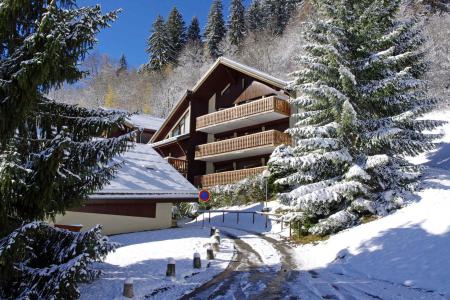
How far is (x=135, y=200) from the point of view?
1794 cm

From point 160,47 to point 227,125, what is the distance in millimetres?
46909

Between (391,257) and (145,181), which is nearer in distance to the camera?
(391,257)

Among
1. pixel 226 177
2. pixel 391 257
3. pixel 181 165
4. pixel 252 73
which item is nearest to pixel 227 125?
pixel 226 177

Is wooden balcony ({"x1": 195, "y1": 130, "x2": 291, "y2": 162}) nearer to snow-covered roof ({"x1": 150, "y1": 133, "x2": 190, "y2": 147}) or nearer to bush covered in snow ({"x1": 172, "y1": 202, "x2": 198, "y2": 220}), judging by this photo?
snow-covered roof ({"x1": 150, "y1": 133, "x2": 190, "y2": 147})

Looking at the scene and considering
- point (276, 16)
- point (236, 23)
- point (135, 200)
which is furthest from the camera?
point (276, 16)

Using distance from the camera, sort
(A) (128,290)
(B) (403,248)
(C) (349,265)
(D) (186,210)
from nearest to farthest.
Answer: (A) (128,290)
(B) (403,248)
(C) (349,265)
(D) (186,210)

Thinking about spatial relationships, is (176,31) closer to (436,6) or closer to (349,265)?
(436,6)

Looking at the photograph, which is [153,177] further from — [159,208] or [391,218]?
[391,218]

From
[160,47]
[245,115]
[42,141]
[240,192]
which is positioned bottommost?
[240,192]

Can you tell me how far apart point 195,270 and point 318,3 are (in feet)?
47.9

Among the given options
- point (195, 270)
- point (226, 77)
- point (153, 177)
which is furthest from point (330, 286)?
point (226, 77)

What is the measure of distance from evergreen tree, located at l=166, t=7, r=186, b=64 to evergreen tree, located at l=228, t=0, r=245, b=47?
1090 cm

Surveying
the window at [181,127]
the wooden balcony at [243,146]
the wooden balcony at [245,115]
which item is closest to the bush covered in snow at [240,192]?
the wooden balcony at [243,146]

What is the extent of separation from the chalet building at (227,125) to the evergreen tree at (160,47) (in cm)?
3822
